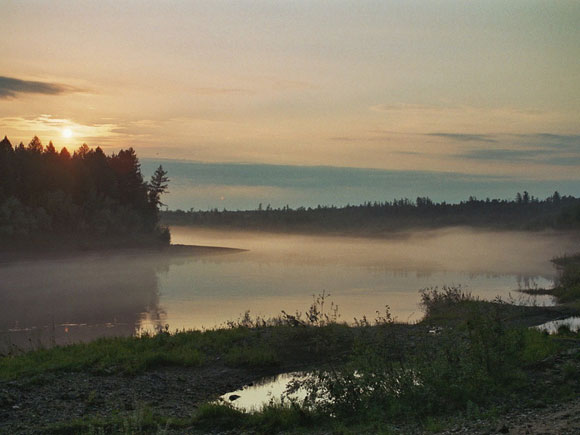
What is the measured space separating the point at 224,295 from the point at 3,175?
4484 cm

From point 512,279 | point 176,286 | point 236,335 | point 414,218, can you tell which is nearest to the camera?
point 236,335

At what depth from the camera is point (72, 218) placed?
79500 millimetres

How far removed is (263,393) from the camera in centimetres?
1662

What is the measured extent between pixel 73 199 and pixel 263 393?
237ft

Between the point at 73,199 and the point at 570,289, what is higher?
the point at 73,199

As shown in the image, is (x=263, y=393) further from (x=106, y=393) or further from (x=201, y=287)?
(x=201, y=287)

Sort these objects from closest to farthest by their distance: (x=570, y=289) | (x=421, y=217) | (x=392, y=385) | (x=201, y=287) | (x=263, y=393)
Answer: (x=392, y=385) < (x=263, y=393) < (x=570, y=289) < (x=201, y=287) < (x=421, y=217)

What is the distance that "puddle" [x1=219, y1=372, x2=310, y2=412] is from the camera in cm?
1539

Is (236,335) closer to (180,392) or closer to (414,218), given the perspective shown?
(180,392)

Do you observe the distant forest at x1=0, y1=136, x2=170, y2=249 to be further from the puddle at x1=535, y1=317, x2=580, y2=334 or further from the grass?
the puddle at x1=535, y1=317, x2=580, y2=334

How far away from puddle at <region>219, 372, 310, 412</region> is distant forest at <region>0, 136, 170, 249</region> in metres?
59.9

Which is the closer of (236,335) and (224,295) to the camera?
(236,335)

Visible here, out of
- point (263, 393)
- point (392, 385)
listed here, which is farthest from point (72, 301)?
point (392, 385)

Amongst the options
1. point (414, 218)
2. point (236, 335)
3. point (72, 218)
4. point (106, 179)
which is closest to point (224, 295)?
point (236, 335)
